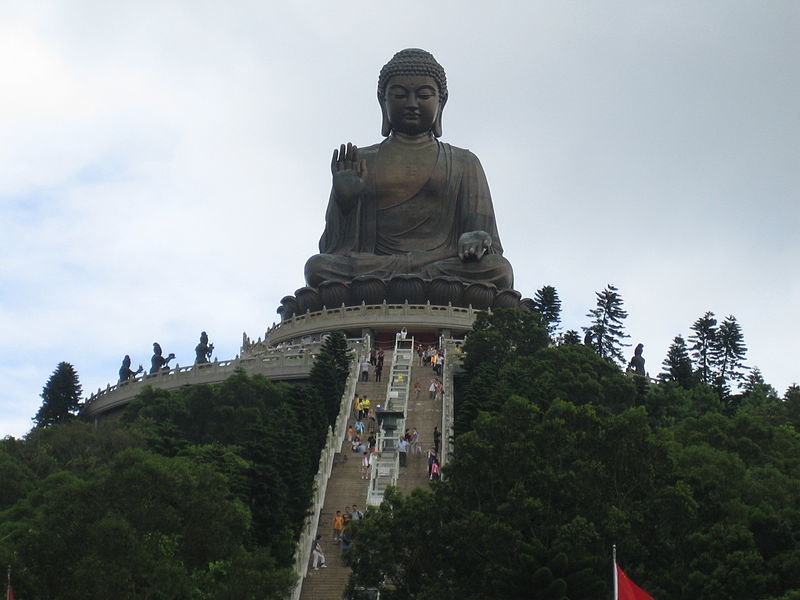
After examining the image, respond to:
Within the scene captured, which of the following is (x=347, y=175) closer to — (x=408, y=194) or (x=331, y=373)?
(x=408, y=194)

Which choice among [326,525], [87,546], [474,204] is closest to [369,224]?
[474,204]

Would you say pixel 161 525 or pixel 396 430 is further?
pixel 396 430

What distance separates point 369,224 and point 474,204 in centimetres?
310

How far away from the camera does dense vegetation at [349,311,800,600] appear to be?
51.0ft

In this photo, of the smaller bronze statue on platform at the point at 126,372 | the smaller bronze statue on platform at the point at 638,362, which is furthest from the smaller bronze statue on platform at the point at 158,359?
the smaller bronze statue on platform at the point at 638,362

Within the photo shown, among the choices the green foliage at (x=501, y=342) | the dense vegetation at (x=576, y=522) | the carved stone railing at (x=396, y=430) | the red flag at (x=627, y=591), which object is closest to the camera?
the red flag at (x=627, y=591)

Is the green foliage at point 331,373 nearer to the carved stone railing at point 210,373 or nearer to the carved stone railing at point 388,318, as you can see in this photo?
the carved stone railing at point 210,373

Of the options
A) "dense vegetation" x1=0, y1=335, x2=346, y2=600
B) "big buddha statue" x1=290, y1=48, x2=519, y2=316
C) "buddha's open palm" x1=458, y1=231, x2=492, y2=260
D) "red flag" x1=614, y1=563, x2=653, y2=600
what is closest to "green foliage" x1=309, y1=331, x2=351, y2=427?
"dense vegetation" x1=0, y1=335, x2=346, y2=600

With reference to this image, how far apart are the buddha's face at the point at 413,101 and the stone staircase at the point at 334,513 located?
54.0ft

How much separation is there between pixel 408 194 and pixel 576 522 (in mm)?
25875

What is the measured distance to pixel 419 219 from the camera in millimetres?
40875

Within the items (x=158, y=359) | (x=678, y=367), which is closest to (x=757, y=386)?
(x=678, y=367)

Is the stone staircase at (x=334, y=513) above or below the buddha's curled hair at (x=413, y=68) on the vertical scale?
below

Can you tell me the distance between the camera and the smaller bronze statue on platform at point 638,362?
35.0m
